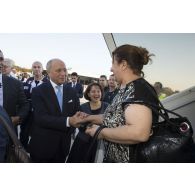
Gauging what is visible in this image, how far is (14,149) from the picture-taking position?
4.49 ft

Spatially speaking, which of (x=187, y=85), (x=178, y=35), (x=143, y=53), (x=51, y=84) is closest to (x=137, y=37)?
(x=178, y=35)

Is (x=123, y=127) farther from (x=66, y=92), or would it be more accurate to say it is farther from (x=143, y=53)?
(x=66, y=92)

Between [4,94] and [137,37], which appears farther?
[4,94]

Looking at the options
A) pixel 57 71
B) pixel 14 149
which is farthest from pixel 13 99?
pixel 14 149

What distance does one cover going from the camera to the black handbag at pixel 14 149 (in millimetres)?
1316

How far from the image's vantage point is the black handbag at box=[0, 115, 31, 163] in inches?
51.8

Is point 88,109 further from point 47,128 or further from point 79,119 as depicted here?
point 79,119

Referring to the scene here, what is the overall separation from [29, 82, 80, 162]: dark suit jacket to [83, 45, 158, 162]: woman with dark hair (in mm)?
1171

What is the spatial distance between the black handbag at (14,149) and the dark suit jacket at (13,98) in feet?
6.94

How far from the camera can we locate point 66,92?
3.07 meters

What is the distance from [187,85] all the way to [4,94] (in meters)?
2.07

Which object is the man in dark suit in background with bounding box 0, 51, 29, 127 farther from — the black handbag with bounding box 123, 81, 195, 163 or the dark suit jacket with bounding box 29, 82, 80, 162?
the black handbag with bounding box 123, 81, 195, 163

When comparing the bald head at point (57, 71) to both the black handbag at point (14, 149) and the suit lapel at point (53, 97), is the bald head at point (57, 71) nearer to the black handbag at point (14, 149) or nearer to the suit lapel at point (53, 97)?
the suit lapel at point (53, 97)

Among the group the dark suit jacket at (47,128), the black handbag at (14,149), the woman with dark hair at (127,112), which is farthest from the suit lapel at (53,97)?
the black handbag at (14,149)
